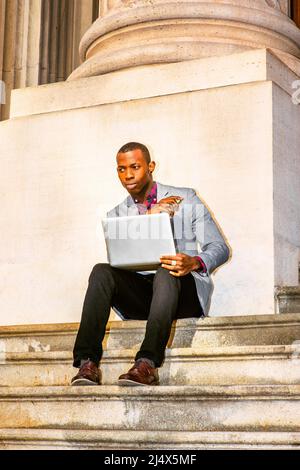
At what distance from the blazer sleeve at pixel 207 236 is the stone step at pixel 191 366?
2.25 feet

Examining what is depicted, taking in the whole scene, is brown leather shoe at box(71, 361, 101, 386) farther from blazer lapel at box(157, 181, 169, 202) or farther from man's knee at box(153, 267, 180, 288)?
blazer lapel at box(157, 181, 169, 202)

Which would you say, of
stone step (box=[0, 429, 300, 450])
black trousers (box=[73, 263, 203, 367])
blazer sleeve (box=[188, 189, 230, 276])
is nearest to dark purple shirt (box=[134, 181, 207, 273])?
blazer sleeve (box=[188, 189, 230, 276])

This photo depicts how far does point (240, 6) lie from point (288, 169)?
4.36 ft

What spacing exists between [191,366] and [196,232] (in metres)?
1.05

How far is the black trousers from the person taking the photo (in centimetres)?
504

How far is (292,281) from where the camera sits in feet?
21.1

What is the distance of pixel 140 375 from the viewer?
480cm

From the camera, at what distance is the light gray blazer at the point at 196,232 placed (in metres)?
5.65

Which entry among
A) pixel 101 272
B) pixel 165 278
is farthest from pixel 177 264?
pixel 101 272

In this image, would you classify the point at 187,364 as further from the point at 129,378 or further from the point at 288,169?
the point at 288,169

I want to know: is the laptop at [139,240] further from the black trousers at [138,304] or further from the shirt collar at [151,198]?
the shirt collar at [151,198]

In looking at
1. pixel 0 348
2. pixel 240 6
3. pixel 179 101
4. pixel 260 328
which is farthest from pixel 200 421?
pixel 240 6

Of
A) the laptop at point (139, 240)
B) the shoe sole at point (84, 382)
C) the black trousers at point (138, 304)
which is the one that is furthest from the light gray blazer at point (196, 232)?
the shoe sole at point (84, 382)

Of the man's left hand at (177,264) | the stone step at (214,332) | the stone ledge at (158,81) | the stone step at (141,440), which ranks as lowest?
the stone step at (141,440)
